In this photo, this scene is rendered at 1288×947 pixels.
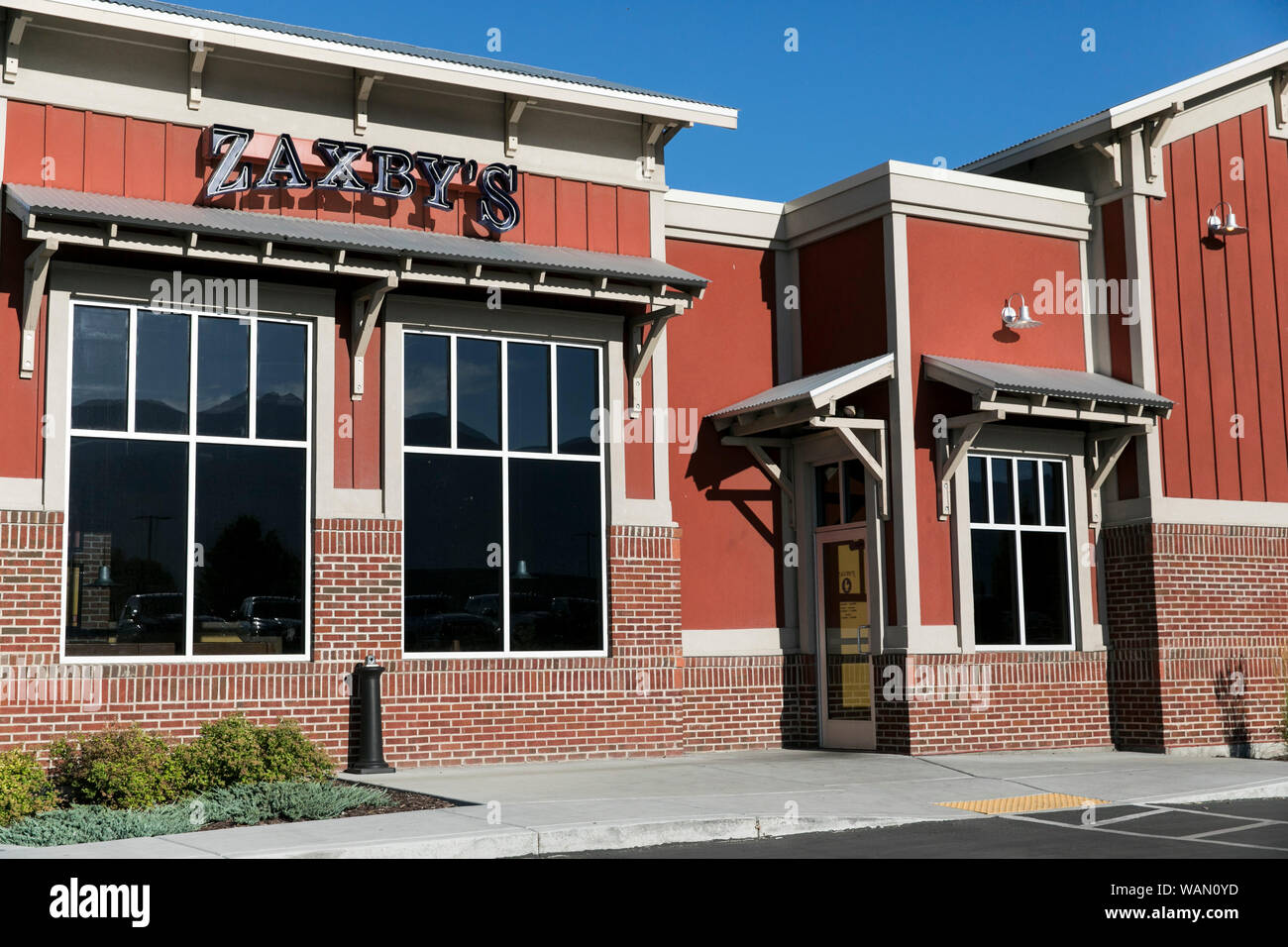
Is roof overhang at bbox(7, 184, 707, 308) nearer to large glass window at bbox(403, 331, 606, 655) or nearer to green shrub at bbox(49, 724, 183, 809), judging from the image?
large glass window at bbox(403, 331, 606, 655)

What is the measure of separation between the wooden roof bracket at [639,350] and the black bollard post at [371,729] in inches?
164

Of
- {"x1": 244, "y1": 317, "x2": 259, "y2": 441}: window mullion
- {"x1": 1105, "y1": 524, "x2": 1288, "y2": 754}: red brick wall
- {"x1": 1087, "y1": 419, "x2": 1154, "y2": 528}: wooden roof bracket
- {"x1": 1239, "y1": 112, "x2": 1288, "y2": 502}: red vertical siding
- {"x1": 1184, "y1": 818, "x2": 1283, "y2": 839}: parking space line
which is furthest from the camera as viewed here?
{"x1": 1239, "y1": 112, "x2": 1288, "y2": 502}: red vertical siding

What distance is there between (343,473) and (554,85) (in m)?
4.75

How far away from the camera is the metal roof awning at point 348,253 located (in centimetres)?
1227

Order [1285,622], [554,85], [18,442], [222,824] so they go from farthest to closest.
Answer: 1. [1285,622]
2. [554,85]
3. [18,442]
4. [222,824]

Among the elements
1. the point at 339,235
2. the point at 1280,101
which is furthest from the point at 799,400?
the point at 1280,101

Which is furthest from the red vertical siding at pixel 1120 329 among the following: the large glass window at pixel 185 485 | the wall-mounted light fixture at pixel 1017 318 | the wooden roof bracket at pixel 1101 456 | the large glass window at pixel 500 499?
the large glass window at pixel 185 485

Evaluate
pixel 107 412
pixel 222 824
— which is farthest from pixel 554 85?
pixel 222 824

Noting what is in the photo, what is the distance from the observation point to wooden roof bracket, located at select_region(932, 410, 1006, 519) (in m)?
15.6

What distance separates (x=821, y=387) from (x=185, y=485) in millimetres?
6634

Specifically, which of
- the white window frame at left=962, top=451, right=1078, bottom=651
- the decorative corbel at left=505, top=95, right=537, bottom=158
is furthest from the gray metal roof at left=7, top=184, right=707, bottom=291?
the white window frame at left=962, top=451, right=1078, bottom=651

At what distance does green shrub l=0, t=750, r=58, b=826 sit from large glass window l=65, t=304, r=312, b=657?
1441 millimetres
